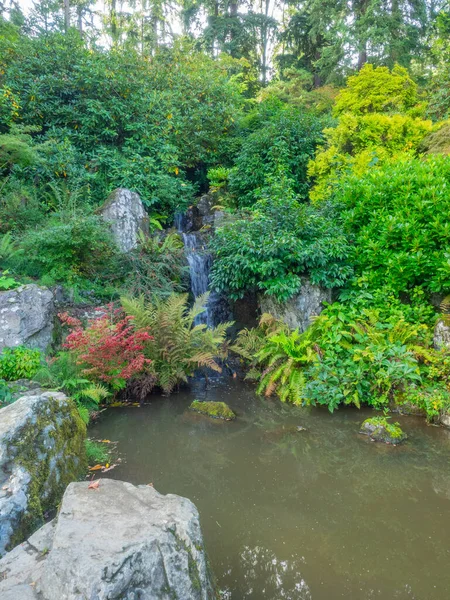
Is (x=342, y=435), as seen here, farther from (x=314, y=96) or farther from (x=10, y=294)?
(x=314, y=96)

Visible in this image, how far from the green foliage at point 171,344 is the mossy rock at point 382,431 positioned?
7.89ft

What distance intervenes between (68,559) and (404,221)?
657 cm

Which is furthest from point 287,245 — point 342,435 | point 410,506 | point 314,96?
point 314,96

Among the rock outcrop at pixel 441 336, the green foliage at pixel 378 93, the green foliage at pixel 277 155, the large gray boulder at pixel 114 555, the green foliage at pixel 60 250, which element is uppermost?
the green foliage at pixel 378 93

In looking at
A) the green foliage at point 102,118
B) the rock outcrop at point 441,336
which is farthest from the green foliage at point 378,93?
the rock outcrop at point 441,336

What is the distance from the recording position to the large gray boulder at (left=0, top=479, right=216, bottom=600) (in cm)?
176

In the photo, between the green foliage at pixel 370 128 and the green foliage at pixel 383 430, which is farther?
the green foliage at pixel 370 128

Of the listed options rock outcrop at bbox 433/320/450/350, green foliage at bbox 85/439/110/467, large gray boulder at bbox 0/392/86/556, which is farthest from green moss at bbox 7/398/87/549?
rock outcrop at bbox 433/320/450/350

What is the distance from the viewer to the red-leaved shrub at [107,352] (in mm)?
5711

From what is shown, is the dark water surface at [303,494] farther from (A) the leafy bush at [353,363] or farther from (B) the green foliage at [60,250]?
(B) the green foliage at [60,250]

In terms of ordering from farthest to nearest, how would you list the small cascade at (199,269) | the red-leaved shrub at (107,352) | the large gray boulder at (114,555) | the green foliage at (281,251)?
the small cascade at (199,269) < the green foliage at (281,251) < the red-leaved shrub at (107,352) < the large gray boulder at (114,555)

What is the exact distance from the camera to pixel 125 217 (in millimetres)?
9227

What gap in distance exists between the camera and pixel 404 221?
258 inches

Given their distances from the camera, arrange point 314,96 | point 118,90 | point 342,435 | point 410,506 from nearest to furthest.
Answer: point 410,506
point 342,435
point 118,90
point 314,96
